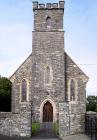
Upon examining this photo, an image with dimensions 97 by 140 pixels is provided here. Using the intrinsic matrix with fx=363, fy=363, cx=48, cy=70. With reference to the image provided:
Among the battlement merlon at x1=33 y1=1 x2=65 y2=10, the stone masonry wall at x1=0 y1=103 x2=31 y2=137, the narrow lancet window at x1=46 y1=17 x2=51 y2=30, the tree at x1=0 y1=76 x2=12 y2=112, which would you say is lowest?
the stone masonry wall at x1=0 y1=103 x2=31 y2=137

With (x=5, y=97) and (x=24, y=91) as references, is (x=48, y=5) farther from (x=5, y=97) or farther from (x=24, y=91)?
(x=5, y=97)

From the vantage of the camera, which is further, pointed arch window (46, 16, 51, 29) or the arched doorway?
pointed arch window (46, 16, 51, 29)

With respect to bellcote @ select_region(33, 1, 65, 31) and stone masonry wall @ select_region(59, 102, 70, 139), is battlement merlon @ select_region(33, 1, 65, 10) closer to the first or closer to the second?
bellcote @ select_region(33, 1, 65, 31)

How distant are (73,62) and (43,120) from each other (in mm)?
6949

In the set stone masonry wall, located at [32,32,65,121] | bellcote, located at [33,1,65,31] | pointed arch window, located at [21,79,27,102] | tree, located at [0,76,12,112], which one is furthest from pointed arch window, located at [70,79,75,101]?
tree, located at [0,76,12,112]

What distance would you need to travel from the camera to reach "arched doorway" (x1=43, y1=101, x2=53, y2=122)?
38.0 meters

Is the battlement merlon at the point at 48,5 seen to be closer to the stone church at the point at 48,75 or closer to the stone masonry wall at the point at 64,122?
the stone church at the point at 48,75

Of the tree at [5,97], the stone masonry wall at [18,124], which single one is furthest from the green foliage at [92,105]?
the stone masonry wall at [18,124]

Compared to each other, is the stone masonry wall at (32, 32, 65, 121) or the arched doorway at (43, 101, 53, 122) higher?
the stone masonry wall at (32, 32, 65, 121)

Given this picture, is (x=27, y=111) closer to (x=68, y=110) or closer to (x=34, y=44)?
(x=68, y=110)

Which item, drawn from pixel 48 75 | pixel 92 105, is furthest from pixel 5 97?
pixel 92 105

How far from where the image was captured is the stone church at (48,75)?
3784cm

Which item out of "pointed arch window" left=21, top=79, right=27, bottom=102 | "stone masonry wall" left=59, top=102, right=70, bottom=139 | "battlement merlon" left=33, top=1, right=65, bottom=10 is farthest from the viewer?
"battlement merlon" left=33, top=1, right=65, bottom=10

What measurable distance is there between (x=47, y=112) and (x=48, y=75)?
3.89 metres
